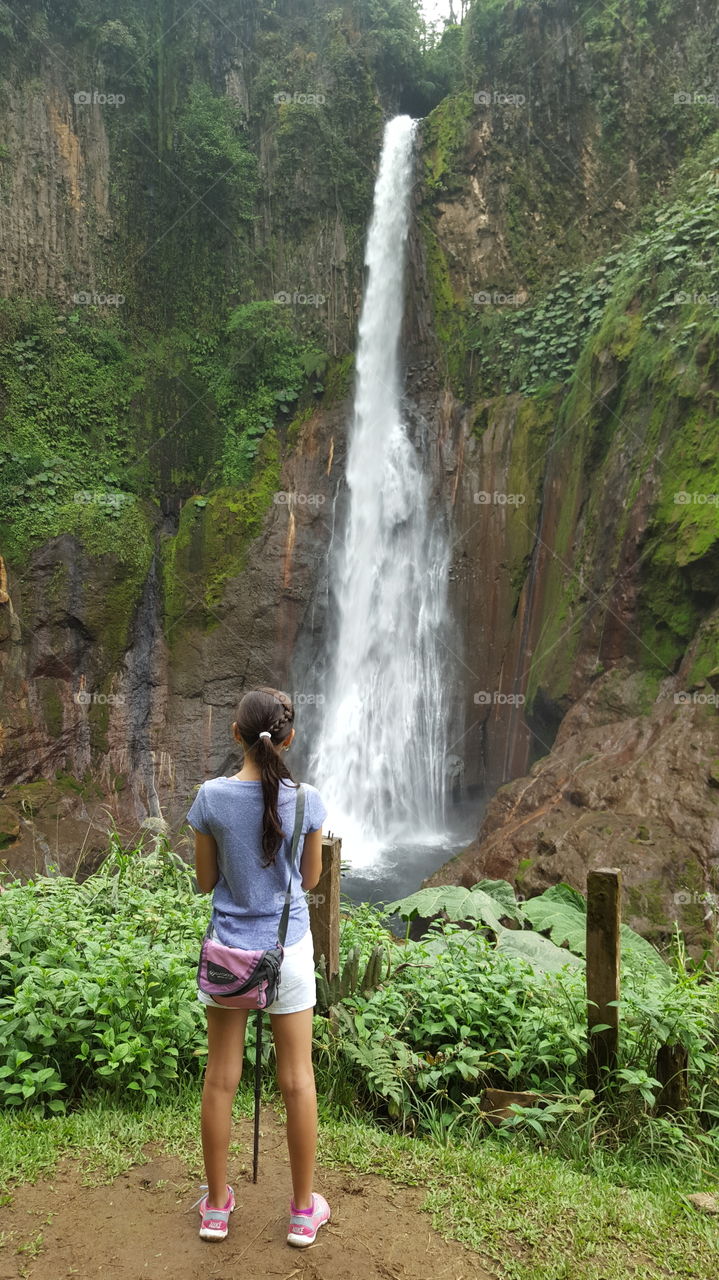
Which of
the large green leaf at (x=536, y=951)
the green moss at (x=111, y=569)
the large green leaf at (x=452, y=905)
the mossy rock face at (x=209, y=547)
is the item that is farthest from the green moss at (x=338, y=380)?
the large green leaf at (x=536, y=951)

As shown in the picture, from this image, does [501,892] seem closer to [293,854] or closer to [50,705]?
[293,854]

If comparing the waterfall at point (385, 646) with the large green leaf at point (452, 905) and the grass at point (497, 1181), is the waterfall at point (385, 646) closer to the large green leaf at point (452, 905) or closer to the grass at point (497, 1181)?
the large green leaf at point (452, 905)

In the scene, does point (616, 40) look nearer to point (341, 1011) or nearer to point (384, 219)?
point (384, 219)

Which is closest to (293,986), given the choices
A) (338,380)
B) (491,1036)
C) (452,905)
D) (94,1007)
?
(94,1007)

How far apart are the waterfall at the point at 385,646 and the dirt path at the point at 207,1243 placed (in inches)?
367

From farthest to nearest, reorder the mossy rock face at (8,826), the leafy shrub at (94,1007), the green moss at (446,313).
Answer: the green moss at (446,313), the mossy rock face at (8,826), the leafy shrub at (94,1007)

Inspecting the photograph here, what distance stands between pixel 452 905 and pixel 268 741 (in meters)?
2.43

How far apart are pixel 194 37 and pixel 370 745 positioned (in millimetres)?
13675

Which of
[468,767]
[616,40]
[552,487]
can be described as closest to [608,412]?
[552,487]

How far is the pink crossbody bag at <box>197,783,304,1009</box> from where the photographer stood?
252 cm

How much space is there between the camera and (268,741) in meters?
2.63

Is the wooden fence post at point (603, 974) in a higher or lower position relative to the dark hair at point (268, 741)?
lower

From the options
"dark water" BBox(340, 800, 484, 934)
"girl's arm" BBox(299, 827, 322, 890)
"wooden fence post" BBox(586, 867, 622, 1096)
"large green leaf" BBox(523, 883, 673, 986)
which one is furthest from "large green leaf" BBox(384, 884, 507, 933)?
"dark water" BBox(340, 800, 484, 934)

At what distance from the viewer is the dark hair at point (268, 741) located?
2613 millimetres
